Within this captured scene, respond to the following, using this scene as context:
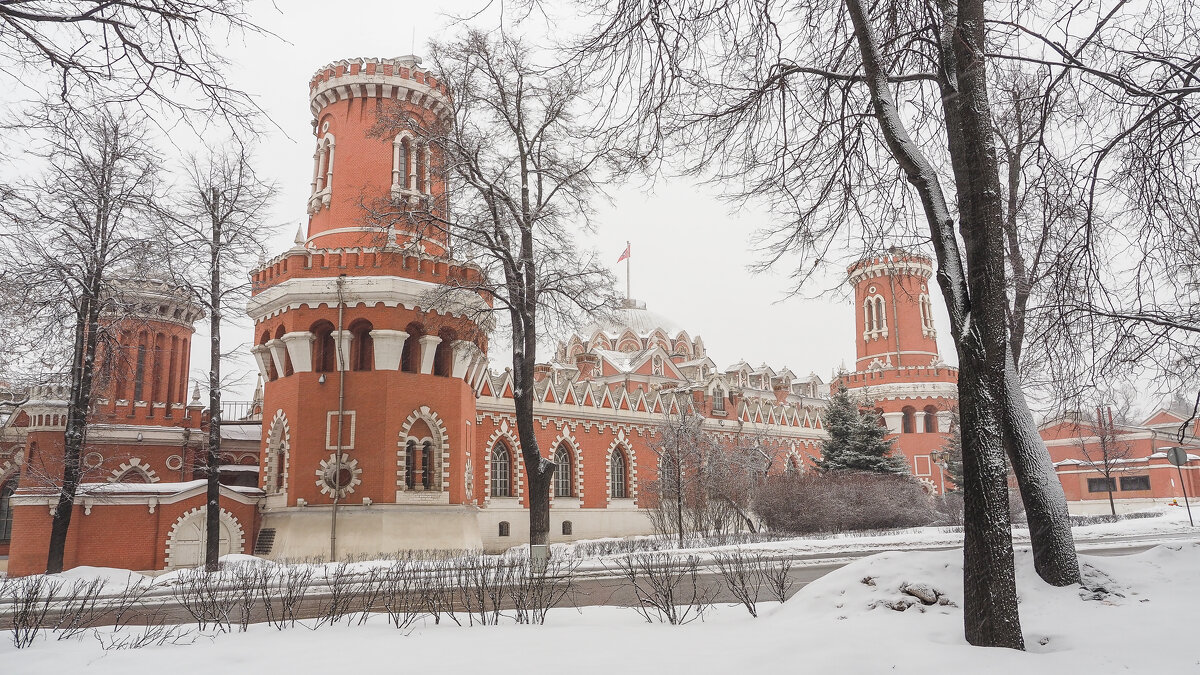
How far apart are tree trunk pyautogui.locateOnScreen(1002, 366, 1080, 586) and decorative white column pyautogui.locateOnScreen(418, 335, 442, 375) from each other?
18.7 m

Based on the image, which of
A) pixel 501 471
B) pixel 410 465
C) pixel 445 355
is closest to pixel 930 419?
pixel 501 471

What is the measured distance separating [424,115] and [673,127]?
21.1 metres

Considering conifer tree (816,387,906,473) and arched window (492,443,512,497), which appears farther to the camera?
conifer tree (816,387,906,473)

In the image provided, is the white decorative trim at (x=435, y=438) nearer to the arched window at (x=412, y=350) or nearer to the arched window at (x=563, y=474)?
the arched window at (x=412, y=350)

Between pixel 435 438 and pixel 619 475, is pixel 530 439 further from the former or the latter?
pixel 619 475

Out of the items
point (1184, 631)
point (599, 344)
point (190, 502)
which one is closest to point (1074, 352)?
point (1184, 631)

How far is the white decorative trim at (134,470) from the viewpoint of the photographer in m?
30.3

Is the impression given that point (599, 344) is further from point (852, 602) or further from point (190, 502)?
point (852, 602)

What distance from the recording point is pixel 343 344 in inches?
966

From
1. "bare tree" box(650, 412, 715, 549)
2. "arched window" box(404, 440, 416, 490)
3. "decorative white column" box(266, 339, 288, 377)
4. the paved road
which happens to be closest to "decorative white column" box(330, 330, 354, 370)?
"decorative white column" box(266, 339, 288, 377)

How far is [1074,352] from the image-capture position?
10148mm

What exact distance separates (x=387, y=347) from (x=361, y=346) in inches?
44.2

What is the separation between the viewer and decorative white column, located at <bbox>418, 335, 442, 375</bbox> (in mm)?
24875

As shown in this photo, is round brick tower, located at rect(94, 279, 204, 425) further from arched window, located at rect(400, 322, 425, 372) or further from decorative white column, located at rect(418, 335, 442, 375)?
decorative white column, located at rect(418, 335, 442, 375)
